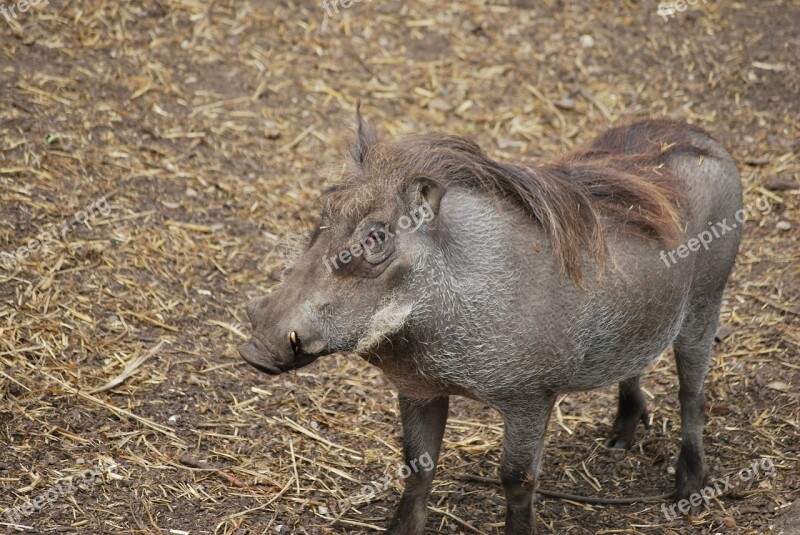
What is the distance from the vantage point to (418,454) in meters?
3.88

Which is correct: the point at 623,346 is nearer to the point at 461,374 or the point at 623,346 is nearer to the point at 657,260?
the point at 657,260

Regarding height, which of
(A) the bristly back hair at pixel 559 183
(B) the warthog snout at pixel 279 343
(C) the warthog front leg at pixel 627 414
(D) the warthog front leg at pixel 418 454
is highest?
(A) the bristly back hair at pixel 559 183

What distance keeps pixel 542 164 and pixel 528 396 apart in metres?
0.94

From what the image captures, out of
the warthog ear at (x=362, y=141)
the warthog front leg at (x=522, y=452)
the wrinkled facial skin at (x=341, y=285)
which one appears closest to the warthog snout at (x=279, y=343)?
the wrinkled facial skin at (x=341, y=285)

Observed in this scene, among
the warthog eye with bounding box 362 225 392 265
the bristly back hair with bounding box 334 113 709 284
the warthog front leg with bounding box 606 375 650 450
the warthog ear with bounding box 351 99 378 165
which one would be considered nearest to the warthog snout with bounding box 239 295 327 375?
the warthog eye with bounding box 362 225 392 265

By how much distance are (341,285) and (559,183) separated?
3.30 feet

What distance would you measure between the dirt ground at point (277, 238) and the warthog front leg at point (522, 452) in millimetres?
456

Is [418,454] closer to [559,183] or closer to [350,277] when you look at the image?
[350,277]

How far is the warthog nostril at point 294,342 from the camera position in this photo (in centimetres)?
311

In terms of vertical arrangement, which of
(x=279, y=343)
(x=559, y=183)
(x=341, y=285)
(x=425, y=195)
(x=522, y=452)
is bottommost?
(x=522, y=452)

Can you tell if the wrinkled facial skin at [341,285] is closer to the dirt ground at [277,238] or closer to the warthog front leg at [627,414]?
the dirt ground at [277,238]

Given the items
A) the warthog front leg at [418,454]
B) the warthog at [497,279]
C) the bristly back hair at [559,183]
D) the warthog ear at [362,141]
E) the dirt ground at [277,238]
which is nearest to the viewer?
the warthog at [497,279]

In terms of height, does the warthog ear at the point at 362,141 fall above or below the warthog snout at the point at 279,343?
above

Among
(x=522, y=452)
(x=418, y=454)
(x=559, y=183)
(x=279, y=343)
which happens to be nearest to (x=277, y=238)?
(x=418, y=454)
